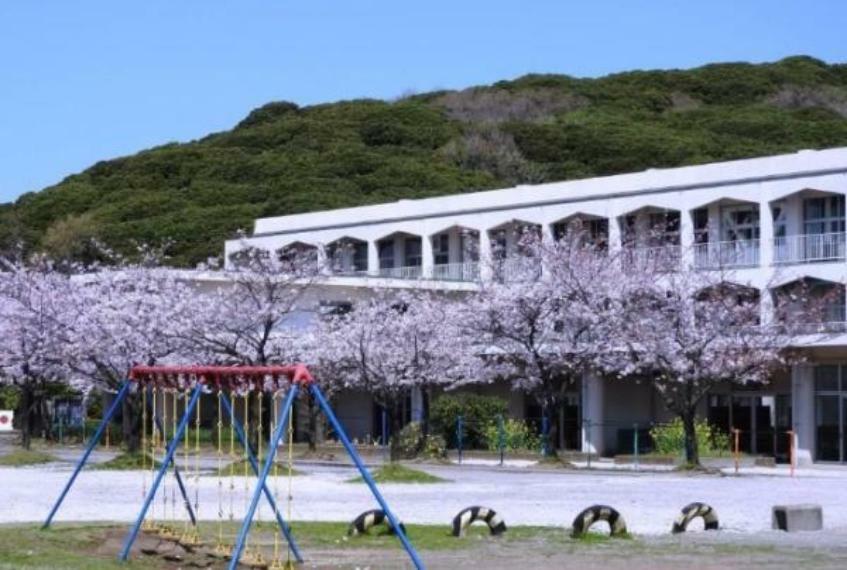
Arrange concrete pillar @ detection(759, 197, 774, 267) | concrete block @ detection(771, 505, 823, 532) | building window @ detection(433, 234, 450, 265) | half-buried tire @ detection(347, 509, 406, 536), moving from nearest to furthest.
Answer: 1. half-buried tire @ detection(347, 509, 406, 536)
2. concrete block @ detection(771, 505, 823, 532)
3. concrete pillar @ detection(759, 197, 774, 267)
4. building window @ detection(433, 234, 450, 265)

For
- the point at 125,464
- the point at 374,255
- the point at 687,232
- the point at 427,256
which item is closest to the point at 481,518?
the point at 125,464

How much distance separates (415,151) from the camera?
125 metres

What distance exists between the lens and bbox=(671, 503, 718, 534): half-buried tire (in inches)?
886

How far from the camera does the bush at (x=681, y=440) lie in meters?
50.7

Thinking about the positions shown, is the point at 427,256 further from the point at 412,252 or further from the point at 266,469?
the point at 266,469

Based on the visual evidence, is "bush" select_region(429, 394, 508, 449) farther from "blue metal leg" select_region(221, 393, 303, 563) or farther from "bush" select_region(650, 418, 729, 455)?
"blue metal leg" select_region(221, 393, 303, 563)

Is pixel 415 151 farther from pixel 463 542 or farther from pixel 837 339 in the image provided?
pixel 463 542

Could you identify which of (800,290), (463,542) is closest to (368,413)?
(800,290)

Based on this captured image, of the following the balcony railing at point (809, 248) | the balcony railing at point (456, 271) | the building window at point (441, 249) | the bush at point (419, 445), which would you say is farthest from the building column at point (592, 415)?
the building window at point (441, 249)

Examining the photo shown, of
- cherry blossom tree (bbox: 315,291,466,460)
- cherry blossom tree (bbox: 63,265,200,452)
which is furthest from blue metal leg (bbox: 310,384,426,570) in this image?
cherry blossom tree (bbox: 315,291,466,460)

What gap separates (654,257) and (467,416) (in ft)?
29.2

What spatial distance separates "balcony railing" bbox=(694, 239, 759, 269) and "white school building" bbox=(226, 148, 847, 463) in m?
0.05

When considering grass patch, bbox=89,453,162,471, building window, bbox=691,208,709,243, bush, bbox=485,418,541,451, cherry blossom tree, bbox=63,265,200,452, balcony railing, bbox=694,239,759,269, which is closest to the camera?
grass patch, bbox=89,453,162,471

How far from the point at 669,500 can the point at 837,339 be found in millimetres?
19829
